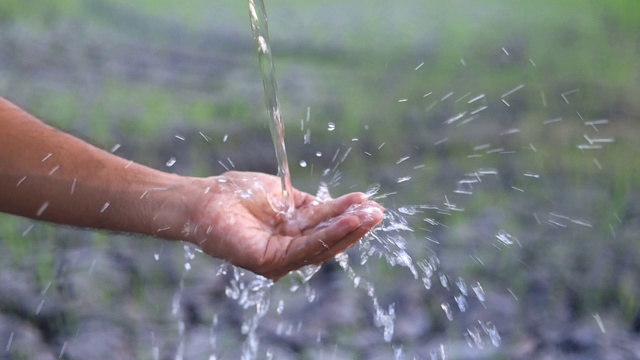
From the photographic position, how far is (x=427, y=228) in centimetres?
254

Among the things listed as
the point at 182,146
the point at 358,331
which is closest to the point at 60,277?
the point at 182,146

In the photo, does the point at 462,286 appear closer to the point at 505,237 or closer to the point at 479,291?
the point at 479,291

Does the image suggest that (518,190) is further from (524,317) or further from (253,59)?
(253,59)

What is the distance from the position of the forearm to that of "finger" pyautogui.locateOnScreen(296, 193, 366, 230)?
17 centimetres

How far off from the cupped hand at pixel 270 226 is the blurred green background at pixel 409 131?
0.91m

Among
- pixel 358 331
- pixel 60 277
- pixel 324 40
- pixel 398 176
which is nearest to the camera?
pixel 358 331

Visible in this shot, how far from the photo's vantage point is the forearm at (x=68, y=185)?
1343 mm

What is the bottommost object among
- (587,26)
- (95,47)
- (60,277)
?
(60,277)

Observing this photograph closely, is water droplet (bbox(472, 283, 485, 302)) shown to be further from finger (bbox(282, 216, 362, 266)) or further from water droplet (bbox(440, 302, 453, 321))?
finger (bbox(282, 216, 362, 266))

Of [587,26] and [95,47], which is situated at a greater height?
[587,26]

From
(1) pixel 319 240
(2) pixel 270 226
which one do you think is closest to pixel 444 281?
(2) pixel 270 226

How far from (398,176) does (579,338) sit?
65cm

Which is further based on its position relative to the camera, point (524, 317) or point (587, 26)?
point (587, 26)

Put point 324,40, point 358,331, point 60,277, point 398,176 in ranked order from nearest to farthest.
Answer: point 358,331 → point 60,277 → point 398,176 → point 324,40
